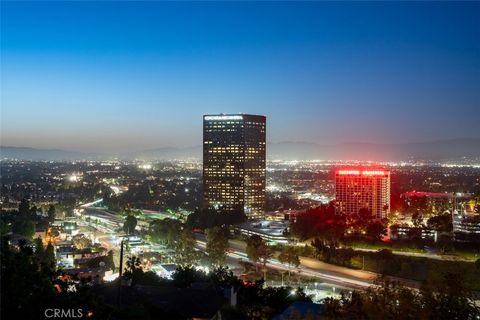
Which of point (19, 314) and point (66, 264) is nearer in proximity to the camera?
point (19, 314)

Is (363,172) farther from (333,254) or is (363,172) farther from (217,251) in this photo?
(217,251)

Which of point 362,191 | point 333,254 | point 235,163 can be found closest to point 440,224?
point 333,254

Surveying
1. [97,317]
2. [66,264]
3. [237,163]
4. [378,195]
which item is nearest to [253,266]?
[66,264]

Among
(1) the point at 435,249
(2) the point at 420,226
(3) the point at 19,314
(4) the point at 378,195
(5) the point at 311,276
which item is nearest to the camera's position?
(3) the point at 19,314

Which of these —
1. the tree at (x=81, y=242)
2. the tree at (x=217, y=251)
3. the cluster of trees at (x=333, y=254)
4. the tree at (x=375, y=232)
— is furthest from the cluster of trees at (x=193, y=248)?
the tree at (x=375, y=232)

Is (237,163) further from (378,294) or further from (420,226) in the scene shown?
(378,294)

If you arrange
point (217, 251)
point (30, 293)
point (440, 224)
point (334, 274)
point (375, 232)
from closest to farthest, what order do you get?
point (30, 293), point (217, 251), point (334, 274), point (375, 232), point (440, 224)

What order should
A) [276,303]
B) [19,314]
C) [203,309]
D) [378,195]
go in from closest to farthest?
1. [19,314]
2. [203,309]
3. [276,303]
4. [378,195]

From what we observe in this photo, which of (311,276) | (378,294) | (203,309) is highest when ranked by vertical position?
(378,294)
